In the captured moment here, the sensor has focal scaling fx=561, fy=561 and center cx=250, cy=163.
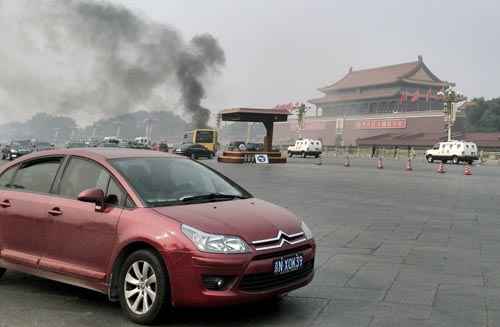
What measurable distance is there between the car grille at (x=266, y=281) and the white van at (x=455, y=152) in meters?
39.0

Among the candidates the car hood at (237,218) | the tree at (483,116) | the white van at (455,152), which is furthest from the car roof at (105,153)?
the tree at (483,116)

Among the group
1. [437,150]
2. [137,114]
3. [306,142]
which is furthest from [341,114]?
[137,114]

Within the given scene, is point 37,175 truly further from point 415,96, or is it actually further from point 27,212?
point 415,96

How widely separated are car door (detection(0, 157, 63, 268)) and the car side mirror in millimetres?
611

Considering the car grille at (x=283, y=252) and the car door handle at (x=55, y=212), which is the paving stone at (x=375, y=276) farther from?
the car door handle at (x=55, y=212)

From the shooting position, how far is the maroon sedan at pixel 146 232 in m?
4.05

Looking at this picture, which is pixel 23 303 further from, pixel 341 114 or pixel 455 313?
pixel 341 114

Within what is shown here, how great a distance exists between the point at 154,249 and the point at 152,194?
0.58 meters

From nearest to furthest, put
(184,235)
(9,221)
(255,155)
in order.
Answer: (184,235), (9,221), (255,155)

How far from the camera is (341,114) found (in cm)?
8656

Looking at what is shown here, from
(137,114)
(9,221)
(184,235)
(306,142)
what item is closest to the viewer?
(184,235)

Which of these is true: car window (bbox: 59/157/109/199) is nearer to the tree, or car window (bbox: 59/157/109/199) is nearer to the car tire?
the car tire

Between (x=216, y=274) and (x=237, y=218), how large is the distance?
1.72 ft

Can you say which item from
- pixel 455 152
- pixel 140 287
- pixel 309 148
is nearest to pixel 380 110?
pixel 309 148
